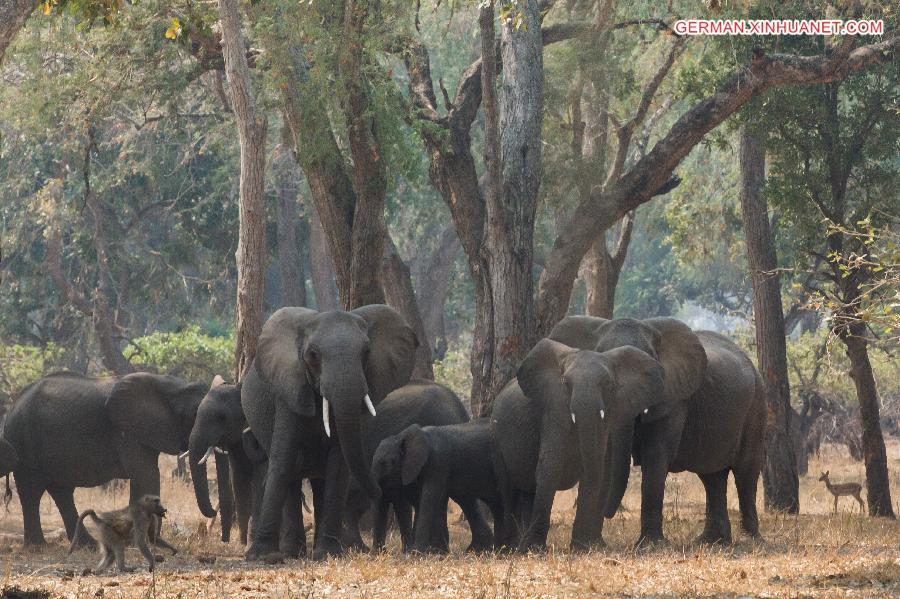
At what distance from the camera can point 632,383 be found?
1251 cm

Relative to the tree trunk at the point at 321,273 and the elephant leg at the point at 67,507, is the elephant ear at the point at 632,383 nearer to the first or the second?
the elephant leg at the point at 67,507

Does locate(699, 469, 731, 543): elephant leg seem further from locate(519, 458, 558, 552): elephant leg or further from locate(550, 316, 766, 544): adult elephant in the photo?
locate(519, 458, 558, 552): elephant leg

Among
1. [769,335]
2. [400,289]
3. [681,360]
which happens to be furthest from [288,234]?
[681,360]

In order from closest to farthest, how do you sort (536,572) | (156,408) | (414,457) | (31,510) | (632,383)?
1. (536,572)
2. (632,383)
3. (414,457)
4. (156,408)
5. (31,510)

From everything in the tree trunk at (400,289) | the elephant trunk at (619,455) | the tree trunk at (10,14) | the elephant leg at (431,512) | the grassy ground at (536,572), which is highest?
the tree trunk at (10,14)

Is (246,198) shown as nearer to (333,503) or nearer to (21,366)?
(333,503)

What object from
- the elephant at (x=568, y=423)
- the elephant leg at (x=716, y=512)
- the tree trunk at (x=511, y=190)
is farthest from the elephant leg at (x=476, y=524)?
the tree trunk at (x=511, y=190)

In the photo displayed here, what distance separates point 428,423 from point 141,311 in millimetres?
30612

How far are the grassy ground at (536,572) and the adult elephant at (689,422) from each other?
48cm

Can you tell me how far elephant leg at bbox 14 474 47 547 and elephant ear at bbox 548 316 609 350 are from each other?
6165 mm

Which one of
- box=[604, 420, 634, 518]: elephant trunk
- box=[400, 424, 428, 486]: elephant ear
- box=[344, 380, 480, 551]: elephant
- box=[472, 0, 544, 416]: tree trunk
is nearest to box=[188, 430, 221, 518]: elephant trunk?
box=[344, 380, 480, 551]: elephant

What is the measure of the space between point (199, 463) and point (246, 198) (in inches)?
159

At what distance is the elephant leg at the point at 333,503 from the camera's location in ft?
41.2

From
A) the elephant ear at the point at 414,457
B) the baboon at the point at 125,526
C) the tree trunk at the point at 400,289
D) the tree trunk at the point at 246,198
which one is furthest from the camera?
the tree trunk at the point at 400,289
